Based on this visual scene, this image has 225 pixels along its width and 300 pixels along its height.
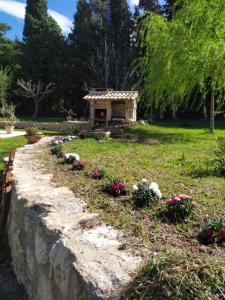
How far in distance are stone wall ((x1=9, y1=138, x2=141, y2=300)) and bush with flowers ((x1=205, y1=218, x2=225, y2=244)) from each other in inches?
28.7

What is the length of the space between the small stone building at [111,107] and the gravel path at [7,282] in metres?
15.4

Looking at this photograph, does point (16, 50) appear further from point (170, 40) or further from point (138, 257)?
point (138, 257)

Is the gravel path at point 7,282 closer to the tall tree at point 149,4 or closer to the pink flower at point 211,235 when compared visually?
the pink flower at point 211,235

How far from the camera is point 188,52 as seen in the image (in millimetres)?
12898

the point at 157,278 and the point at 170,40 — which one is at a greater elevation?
the point at 170,40

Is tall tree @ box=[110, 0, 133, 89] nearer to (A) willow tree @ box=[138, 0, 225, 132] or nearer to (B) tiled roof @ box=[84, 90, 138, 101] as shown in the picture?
(B) tiled roof @ box=[84, 90, 138, 101]

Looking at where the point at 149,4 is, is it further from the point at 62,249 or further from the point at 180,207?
the point at 62,249

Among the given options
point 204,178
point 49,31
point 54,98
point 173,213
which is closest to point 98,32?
point 49,31

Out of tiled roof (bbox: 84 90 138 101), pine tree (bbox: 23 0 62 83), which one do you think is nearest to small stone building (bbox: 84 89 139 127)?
tiled roof (bbox: 84 90 138 101)

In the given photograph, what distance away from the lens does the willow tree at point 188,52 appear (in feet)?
39.5

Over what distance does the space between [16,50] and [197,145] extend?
29648 mm

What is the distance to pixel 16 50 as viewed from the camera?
37.2 meters

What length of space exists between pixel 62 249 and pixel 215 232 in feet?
4.19

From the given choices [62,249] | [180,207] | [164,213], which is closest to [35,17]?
[164,213]
